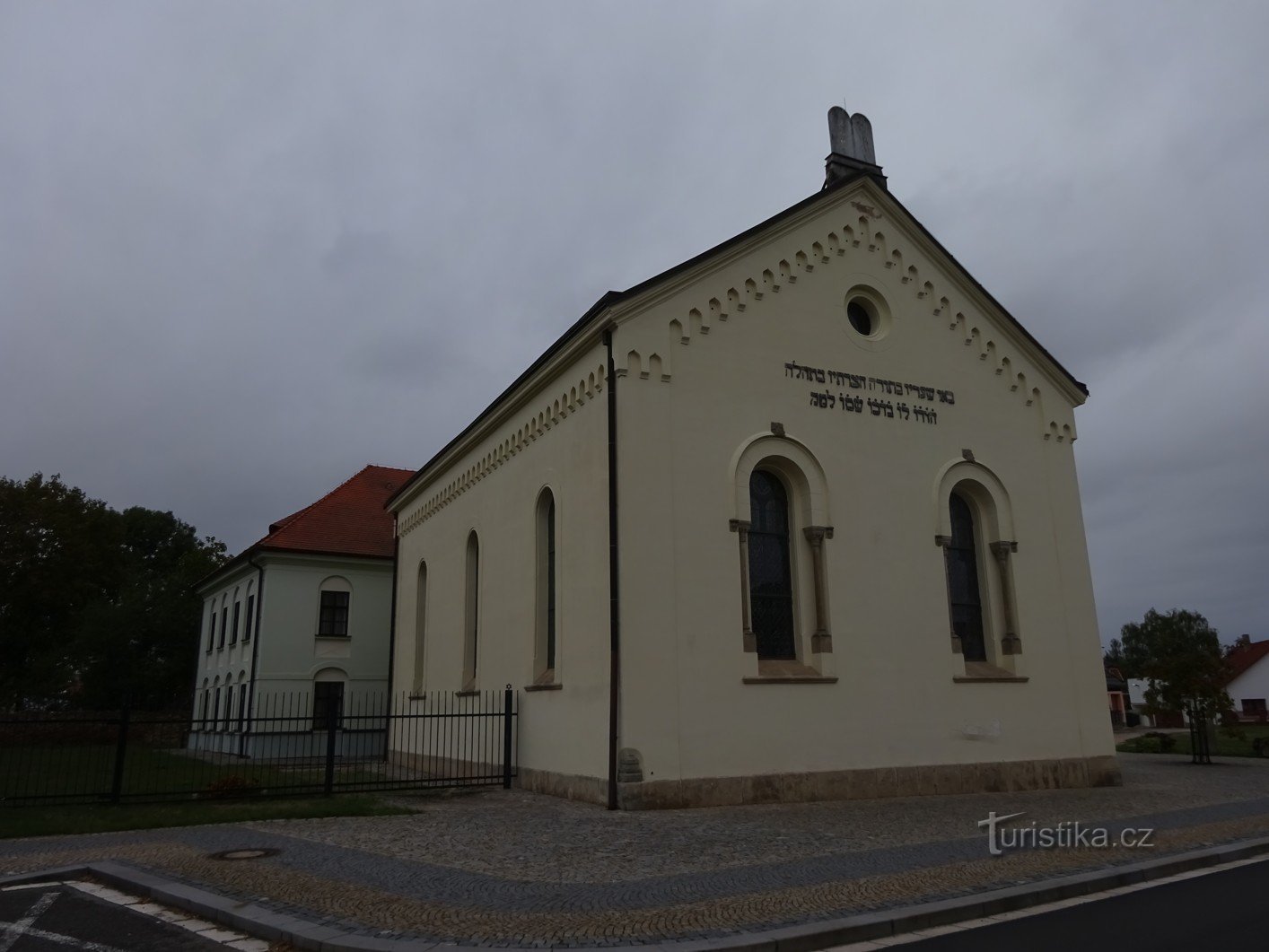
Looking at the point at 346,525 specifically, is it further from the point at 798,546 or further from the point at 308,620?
the point at 798,546

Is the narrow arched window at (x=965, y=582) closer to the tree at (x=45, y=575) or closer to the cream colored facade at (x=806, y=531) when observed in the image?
the cream colored facade at (x=806, y=531)

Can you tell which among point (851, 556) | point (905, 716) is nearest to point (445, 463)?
point (851, 556)

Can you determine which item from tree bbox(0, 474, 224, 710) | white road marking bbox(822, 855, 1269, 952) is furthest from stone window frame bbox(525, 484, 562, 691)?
tree bbox(0, 474, 224, 710)

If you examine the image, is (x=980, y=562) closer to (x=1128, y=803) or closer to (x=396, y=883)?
(x=1128, y=803)

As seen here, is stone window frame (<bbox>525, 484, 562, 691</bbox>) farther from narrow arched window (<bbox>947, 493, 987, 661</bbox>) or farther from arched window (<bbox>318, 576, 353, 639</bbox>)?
arched window (<bbox>318, 576, 353, 639</bbox>)

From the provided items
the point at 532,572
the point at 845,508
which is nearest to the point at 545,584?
the point at 532,572

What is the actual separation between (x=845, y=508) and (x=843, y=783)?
4573mm

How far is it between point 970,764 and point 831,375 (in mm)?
7228

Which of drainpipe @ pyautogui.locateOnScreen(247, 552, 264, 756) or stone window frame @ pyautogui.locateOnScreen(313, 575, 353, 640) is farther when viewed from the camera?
stone window frame @ pyautogui.locateOnScreen(313, 575, 353, 640)

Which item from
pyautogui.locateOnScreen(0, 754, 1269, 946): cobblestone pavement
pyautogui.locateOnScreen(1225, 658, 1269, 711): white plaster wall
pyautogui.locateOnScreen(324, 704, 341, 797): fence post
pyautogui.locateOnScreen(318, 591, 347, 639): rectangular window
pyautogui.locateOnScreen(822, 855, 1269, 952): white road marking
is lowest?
pyautogui.locateOnScreen(822, 855, 1269, 952): white road marking

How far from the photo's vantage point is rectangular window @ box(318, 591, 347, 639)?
3161 centimetres

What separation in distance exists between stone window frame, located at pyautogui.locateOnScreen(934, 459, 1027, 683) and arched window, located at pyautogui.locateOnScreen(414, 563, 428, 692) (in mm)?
13957

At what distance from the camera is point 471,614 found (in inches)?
833

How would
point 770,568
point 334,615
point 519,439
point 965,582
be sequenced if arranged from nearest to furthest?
point 770,568, point 965,582, point 519,439, point 334,615
